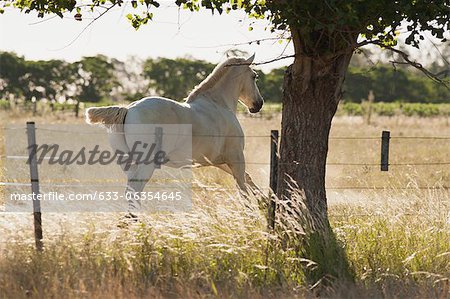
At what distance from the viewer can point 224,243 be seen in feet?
24.3

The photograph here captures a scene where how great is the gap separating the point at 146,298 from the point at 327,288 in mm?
1575

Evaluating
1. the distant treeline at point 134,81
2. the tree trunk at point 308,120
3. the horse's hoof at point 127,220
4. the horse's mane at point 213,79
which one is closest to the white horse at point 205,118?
the horse's mane at point 213,79

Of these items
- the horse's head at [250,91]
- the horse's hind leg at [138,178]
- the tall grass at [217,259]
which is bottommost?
the tall grass at [217,259]

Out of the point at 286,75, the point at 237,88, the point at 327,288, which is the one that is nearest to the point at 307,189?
the point at 286,75

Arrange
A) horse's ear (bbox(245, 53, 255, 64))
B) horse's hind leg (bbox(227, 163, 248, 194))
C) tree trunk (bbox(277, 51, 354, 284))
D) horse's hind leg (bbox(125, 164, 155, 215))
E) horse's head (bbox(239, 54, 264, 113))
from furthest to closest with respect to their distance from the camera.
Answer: horse's head (bbox(239, 54, 264, 113)) < horse's hind leg (bbox(227, 163, 248, 194)) < horse's ear (bbox(245, 53, 255, 64)) < horse's hind leg (bbox(125, 164, 155, 215)) < tree trunk (bbox(277, 51, 354, 284))

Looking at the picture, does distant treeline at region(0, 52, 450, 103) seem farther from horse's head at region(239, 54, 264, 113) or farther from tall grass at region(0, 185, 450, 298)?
tall grass at region(0, 185, 450, 298)

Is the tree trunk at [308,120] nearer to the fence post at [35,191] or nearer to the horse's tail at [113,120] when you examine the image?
the horse's tail at [113,120]

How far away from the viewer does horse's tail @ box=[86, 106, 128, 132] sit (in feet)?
30.6

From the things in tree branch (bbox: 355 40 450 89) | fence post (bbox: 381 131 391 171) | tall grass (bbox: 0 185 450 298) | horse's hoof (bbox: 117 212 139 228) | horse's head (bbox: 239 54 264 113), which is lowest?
tall grass (bbox: 0 185 450 298)

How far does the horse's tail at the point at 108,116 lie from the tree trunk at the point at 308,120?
2131 mm

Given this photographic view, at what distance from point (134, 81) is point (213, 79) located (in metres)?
54.4

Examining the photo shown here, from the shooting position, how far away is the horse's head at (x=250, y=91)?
11953 mm

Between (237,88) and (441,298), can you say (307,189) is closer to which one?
(441,298)

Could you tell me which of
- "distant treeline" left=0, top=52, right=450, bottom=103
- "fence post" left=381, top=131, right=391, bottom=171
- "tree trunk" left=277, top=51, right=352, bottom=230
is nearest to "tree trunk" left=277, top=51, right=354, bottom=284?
"tree trunk" left=277, top=51, right=352, bottom=230
